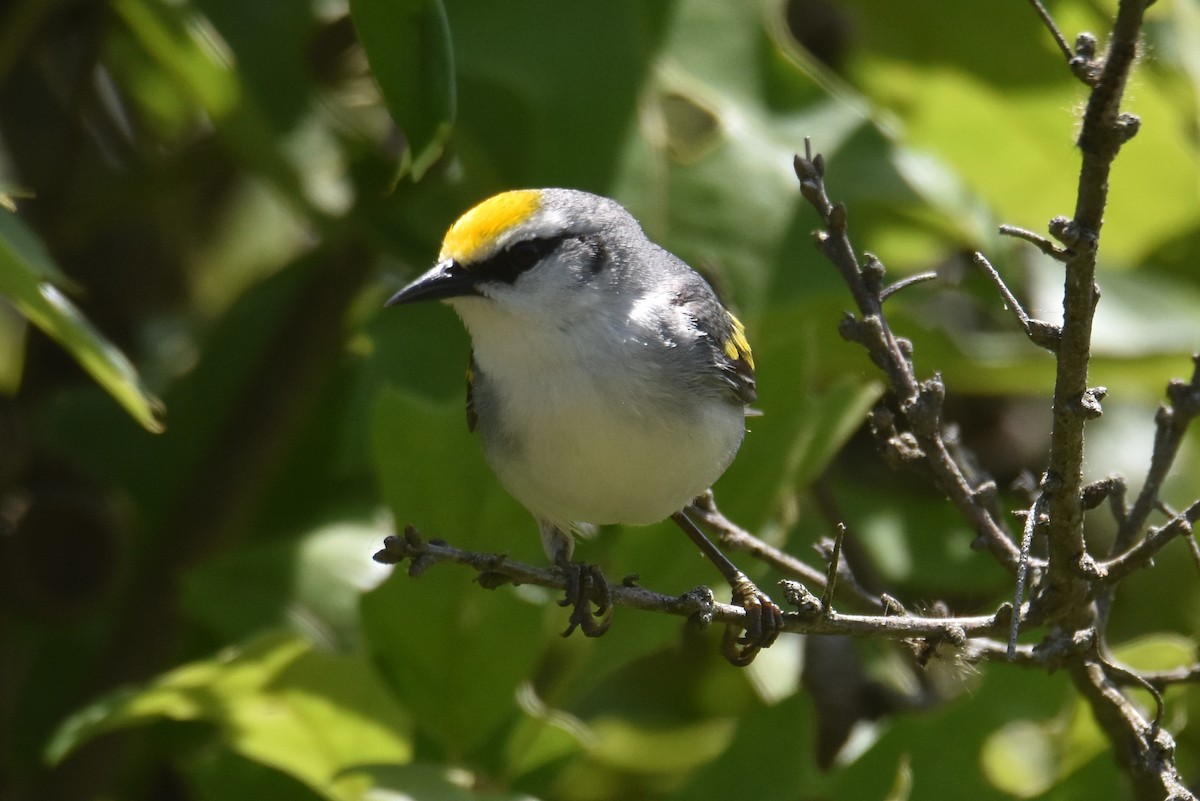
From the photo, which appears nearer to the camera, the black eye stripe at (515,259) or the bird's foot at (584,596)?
the bird's foot at (584,596)

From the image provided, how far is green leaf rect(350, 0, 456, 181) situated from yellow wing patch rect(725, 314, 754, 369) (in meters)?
0.80

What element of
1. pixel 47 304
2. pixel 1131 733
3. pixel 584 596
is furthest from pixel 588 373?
pixel 1131 733

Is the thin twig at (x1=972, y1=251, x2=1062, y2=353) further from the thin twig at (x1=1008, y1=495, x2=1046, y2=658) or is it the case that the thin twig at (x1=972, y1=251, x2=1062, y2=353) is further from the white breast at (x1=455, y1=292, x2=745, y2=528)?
the white breast at (x1=455, y1=292, x2=745, y2=528)

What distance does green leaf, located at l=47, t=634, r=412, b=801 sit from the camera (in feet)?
6.98

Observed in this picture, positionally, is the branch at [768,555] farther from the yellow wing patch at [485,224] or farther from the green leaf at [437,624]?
the yellow wing patch at [485,224]

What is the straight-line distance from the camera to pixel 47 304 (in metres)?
1.69

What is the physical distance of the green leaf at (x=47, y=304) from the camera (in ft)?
5.40

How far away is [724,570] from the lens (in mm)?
2182

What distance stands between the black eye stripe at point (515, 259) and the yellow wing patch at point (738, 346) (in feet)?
1.10

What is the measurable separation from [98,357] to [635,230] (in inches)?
38.9

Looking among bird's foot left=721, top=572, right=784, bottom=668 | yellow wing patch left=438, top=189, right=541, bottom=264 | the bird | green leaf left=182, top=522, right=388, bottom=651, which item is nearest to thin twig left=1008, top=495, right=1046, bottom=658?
bird's foot left=721, top=572, right=784, bottom=668

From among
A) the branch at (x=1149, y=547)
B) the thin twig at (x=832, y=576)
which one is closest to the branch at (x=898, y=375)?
the branch at (x=1149, y=547)

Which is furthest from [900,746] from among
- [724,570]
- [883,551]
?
[883,551]

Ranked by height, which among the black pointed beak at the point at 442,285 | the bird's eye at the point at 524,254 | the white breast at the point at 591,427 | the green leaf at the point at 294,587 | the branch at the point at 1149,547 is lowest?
the green leaf at the point at 294,587
